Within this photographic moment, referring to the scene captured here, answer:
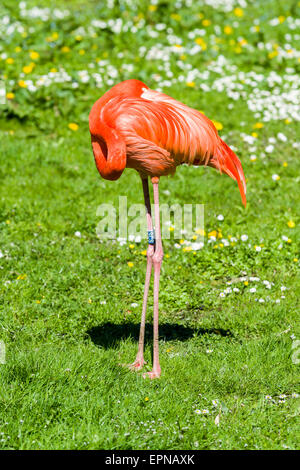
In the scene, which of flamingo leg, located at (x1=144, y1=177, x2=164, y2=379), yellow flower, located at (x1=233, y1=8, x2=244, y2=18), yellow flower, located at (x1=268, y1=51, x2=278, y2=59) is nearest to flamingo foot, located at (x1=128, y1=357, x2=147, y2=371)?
flamingo leg, located at (x1=144, y1=177, x2=164, y2=379)

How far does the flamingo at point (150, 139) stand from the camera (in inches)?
168

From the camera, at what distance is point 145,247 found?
643cm

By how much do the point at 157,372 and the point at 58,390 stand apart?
770 millimetres

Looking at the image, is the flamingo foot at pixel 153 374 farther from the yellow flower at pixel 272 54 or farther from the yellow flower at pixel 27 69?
the yellow flower at pixel 272 54

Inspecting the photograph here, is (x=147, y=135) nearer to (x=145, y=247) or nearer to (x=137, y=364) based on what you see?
(x=137, y=364)

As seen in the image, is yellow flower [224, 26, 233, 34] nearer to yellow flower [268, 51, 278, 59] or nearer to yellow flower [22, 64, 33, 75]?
yellow flower [268, 51, 278, 59]

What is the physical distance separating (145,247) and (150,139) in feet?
7.39

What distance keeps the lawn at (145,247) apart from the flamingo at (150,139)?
1.85ft

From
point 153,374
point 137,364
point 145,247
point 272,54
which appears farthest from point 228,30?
point 153,374

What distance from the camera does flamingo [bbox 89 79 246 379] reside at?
4258mm

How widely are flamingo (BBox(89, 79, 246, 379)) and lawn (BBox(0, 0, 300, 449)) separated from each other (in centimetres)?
56

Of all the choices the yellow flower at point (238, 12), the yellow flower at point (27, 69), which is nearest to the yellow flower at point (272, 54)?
the yellow flower at point (238, 12)
